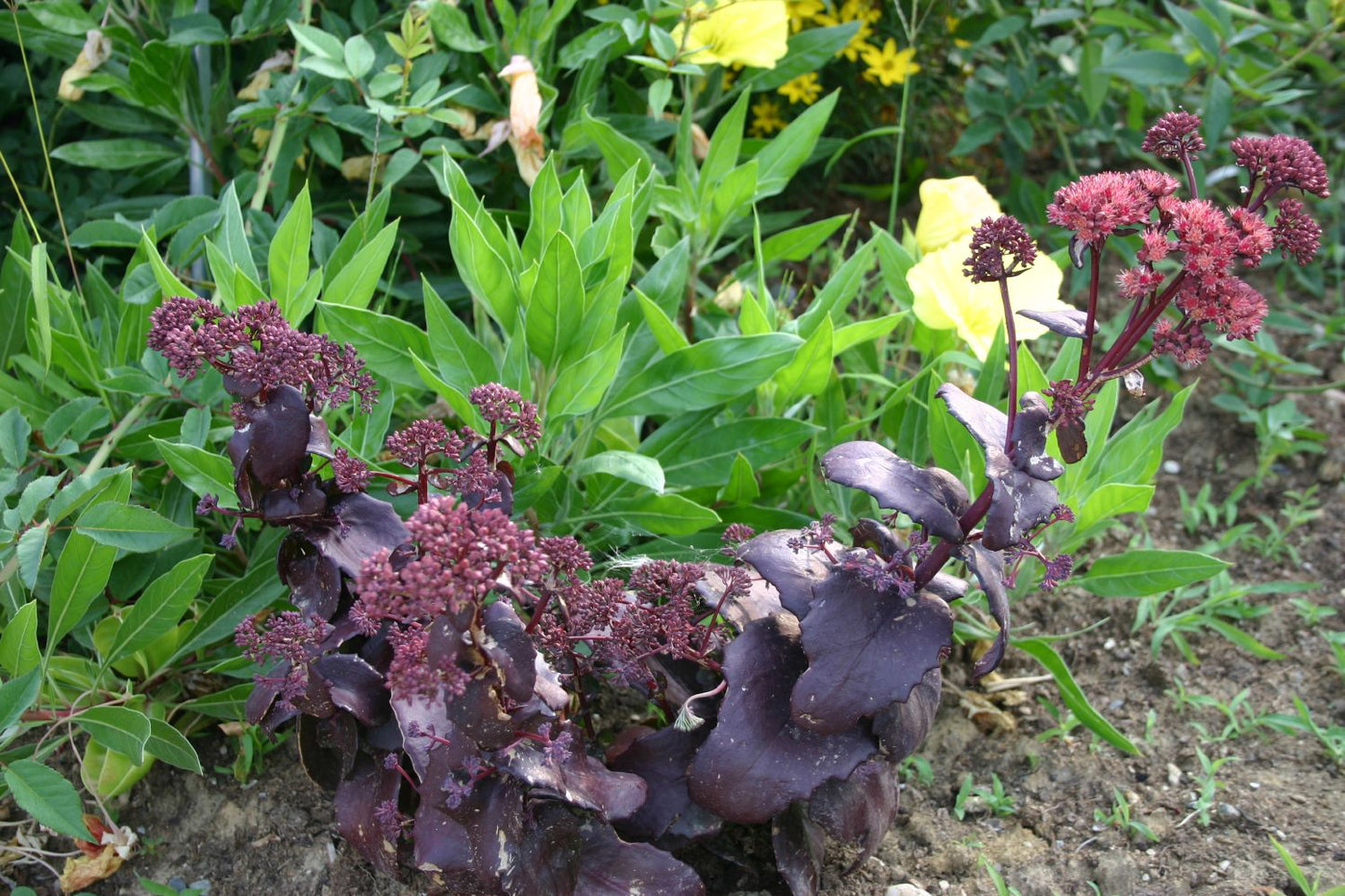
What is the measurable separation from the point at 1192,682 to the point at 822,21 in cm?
181

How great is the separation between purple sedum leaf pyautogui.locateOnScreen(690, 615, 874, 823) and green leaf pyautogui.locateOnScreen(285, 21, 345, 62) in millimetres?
1328

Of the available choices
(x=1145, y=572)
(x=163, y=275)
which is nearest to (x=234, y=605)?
(x=163, y=275)

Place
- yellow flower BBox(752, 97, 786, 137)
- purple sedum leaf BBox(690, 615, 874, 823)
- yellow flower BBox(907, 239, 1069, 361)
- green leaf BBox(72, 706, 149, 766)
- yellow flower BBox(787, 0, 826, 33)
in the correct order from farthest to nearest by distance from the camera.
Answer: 1. yellow flower BBox(752, 97, 786, 137)
2. yellow flower BBox(787, 0, 826, 33)
3. yellow flower BBox(907, 239, 1069, 361)
4. green leaf BBox(72, 706, 149, 766)
5. purple sedum leaf BBox(690, 615, 874, 823)

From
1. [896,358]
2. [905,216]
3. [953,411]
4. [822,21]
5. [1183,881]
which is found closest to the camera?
[953,411]

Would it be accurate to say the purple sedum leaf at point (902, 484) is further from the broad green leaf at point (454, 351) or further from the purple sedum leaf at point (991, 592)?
the broad green leaf at point (454, 351)

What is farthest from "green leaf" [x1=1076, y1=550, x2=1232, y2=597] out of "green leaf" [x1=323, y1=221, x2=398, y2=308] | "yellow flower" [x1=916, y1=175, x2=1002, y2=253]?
"green leaf" [x1=323, y1=221, x2=398, y2=308]

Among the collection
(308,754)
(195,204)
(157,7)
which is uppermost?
(157,7)

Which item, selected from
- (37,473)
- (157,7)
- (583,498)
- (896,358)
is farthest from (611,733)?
(157,7)

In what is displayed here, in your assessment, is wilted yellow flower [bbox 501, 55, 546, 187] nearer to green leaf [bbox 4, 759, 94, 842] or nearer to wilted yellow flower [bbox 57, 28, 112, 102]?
wilted yellow flower [bbox 57, 28, 112, 102]

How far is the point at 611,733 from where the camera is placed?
75.1 inches

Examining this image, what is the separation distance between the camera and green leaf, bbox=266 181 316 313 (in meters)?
1.85

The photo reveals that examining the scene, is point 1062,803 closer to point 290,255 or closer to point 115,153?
point 290,255

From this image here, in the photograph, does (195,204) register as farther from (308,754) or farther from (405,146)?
(308,754)

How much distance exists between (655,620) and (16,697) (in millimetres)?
811
